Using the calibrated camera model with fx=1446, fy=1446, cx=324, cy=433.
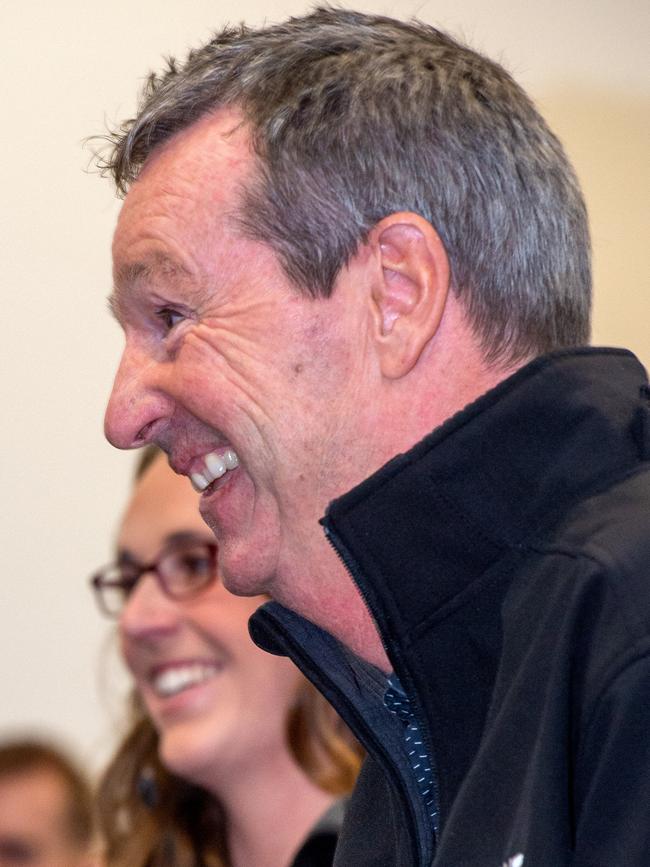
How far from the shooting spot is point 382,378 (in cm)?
112

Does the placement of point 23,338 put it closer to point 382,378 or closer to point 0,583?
point 0,583

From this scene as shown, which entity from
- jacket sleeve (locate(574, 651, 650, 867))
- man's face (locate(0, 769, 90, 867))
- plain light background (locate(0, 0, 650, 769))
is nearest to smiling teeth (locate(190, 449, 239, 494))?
jacket sleeve (locate(574, 651, 650, 867))

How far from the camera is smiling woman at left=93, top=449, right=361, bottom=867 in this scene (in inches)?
78.1

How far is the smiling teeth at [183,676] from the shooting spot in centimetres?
211

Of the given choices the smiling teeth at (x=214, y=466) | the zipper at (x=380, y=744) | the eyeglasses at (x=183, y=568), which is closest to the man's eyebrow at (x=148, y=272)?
the smiling teeth at (x=214, y=466)

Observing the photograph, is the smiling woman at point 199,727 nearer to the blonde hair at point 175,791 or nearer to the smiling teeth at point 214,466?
the blonde hair at point 175,791

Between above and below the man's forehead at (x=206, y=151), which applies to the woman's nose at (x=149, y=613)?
below

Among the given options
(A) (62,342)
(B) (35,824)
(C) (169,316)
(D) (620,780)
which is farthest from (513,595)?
(A) (62,342)

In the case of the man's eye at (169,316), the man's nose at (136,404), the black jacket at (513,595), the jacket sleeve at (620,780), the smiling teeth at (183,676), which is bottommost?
the jacket sleeve at (620,780)

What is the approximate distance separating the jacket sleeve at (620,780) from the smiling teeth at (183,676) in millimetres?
1312

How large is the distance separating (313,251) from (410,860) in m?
0.47

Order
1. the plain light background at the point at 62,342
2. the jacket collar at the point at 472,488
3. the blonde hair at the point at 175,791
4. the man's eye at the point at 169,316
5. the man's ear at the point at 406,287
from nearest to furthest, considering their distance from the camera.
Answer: the jacket collar at the point at 472,488 → the man's ear at the point at 406,287 → the man's eye at the point at 169,316 → the blonde hair at the point at 175,791 → the plain light background at the point at 62,342

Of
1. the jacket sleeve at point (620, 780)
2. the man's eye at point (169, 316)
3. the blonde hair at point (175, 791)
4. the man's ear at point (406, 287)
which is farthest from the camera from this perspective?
the blonde hair at point (175, 791)

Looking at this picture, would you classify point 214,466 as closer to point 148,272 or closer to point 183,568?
point 148,272
